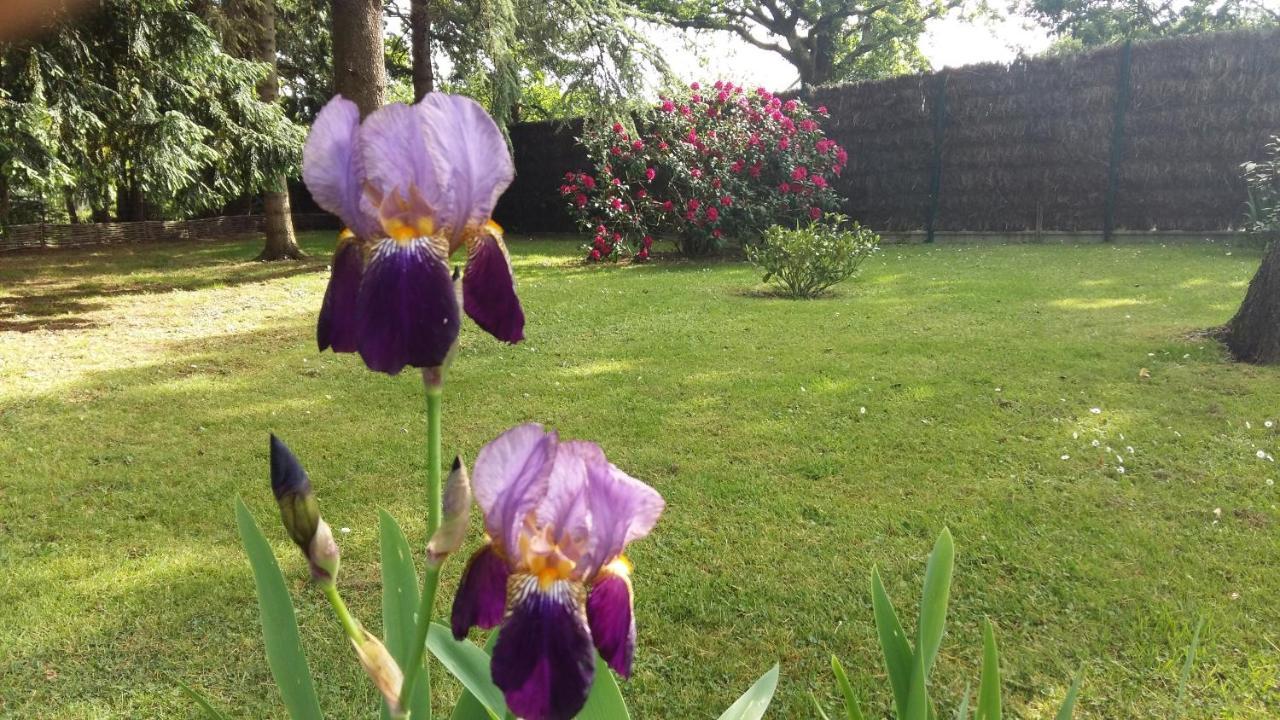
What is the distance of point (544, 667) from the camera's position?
0.66 metres

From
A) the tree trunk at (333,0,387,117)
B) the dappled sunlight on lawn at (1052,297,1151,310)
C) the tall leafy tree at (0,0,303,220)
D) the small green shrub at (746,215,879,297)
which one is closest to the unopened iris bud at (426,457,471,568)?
the dappled sunlight on lawn at (1052,297,1151,310)

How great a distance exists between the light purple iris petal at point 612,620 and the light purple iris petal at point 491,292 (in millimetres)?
245

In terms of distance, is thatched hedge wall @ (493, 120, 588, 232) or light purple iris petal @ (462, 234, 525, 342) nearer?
light purple iris petal @ (462, 234, 525, 342)

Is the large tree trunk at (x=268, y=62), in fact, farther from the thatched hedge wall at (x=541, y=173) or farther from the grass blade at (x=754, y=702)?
the grass blade at (x=754, y=702)

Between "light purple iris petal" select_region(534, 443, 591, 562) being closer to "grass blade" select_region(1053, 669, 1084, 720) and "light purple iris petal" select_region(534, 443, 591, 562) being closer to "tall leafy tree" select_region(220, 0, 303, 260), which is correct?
"grass blade" select_region(1053, 669, 1084, 720)

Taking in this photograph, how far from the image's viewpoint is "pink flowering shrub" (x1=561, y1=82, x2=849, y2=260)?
10047 mm

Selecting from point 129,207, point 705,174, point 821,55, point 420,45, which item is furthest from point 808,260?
point 821,55

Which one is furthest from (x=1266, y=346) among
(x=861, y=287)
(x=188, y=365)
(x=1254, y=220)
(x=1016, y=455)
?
(x=188, y=365)

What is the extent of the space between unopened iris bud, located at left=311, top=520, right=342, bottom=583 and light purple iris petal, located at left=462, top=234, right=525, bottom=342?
0.85 feet

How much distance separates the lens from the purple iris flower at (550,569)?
0.66 metres

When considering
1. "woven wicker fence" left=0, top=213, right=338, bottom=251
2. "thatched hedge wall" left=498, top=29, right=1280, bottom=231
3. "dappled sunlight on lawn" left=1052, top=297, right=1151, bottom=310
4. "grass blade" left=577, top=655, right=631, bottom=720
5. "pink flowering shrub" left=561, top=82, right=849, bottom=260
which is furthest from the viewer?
"woven wicker fence" left=0, top=213, right=338, bottom=251

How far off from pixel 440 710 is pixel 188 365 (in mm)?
4078

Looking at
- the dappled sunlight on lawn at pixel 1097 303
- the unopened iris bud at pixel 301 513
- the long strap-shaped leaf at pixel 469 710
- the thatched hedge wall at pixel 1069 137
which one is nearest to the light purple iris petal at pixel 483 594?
the unopened iris bud at pixel 301 513

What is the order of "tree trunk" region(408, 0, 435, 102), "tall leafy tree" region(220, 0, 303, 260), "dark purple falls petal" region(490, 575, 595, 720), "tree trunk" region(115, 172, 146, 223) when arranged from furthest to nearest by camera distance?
"tree trunk" region(115, 172, 146, 223) → "tree trunk" region(408, 0, 435, 102) → "tall leafy tree" region(220, 0, 303, 260) → "dark purple falls petal" region(490, 575, 595, 720)
